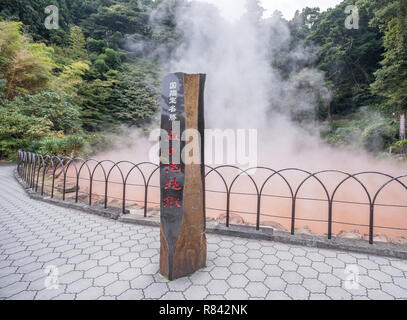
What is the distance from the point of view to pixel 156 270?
2314mm

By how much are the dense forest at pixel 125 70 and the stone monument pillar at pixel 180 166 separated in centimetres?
787

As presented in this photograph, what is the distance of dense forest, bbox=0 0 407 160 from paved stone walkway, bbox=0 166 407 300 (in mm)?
6548

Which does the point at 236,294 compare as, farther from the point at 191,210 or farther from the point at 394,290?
the point at 394,290

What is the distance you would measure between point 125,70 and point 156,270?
56.8 feet

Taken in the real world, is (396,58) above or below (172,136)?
above

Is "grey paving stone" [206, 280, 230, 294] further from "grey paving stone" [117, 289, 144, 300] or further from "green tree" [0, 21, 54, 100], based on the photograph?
"green tree" [0, 21, 54, 100]

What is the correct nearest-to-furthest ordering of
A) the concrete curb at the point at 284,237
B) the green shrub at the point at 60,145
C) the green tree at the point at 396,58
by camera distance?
1. the concrete curb at the point at 284,237
2. the green shrub at the point at 60,145
3. the green tree at the point at 396,58

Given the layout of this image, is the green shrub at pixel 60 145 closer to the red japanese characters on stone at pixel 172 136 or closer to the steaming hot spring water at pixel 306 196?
the steaming hot spring water at pixel 306 196

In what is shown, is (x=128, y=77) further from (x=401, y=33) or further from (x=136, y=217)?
(x=401, y=33)

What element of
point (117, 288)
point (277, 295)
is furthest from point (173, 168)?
point (277, 295)

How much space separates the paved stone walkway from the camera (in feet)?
6.44

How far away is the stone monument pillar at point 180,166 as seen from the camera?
213cm

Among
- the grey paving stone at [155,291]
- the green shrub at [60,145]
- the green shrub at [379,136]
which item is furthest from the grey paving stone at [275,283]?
the green shrub at [379,136]

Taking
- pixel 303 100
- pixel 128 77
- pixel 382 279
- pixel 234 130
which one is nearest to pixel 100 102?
pixel 128 77
